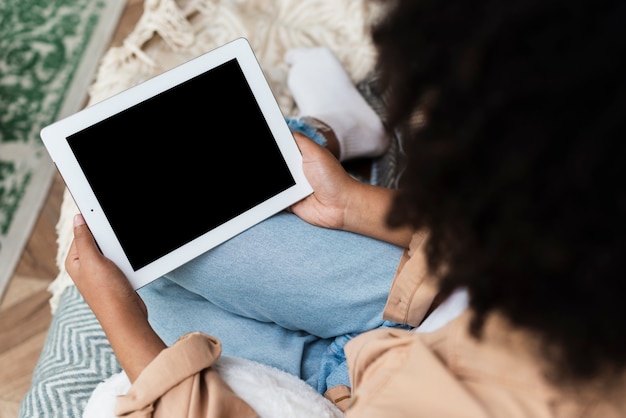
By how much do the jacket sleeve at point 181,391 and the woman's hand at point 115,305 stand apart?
0.19 feet

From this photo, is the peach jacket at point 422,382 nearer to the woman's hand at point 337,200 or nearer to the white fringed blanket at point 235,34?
the woman's hand at point 337,200

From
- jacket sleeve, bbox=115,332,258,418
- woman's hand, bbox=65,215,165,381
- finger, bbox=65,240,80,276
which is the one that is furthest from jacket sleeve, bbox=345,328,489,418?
finger, bbox=65,240,80,276

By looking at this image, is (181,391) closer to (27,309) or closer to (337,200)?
(337,200)

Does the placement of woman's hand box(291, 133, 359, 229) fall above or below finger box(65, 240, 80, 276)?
below

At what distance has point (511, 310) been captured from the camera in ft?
1.31

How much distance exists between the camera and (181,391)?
0.55 metres

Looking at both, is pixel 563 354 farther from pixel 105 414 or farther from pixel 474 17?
pixel 105 414

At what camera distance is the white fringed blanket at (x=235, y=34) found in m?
1.12

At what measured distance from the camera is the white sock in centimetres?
99

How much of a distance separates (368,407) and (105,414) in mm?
282

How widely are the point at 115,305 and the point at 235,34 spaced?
0.66m

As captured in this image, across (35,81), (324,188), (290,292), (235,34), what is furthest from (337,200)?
(35,81)

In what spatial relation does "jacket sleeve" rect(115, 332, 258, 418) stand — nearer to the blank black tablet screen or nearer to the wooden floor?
the blank black tablet screen

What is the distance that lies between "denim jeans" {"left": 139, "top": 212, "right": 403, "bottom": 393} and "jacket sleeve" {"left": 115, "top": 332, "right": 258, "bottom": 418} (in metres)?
0.15
